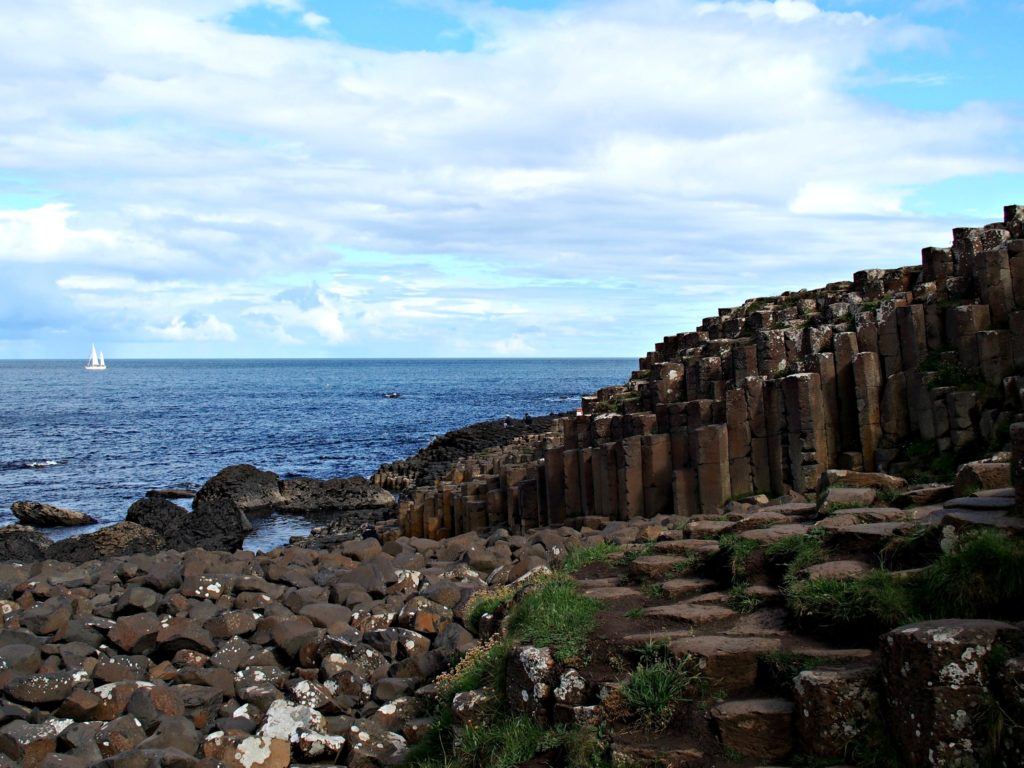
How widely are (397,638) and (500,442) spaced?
3457 cm

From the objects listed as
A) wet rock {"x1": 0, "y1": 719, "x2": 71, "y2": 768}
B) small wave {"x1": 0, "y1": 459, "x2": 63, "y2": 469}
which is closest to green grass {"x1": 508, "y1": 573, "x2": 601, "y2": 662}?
wet rock {"x1": 0, "y1": 719, "x2": 71, "y2": 768}

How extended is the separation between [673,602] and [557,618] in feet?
3.62

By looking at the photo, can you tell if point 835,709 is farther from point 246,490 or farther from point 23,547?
point 246,490

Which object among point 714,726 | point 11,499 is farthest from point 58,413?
point 714,726

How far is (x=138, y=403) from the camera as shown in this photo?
3979 inches

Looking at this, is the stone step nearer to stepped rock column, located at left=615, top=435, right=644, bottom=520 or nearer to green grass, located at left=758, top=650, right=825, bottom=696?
green grass, located at left=758, top=650, right=825, bottom=696

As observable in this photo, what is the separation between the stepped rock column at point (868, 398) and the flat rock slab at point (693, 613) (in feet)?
27.2

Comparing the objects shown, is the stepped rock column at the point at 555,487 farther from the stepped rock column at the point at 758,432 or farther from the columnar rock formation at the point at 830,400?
the stepped rock column at the point at 758,432

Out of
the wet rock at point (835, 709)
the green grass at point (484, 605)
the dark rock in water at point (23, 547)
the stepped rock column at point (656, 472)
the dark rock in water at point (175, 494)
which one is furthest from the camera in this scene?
the dark rock in water at point (175, 494)

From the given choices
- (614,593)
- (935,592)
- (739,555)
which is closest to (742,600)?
(739,555)

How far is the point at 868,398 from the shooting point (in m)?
15.7

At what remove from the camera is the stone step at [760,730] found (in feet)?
20.8

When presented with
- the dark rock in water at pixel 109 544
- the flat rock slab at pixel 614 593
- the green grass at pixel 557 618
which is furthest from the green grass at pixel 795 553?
the dark rock in water at pixel 109 544

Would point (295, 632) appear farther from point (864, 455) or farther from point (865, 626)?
point (864, 455)
